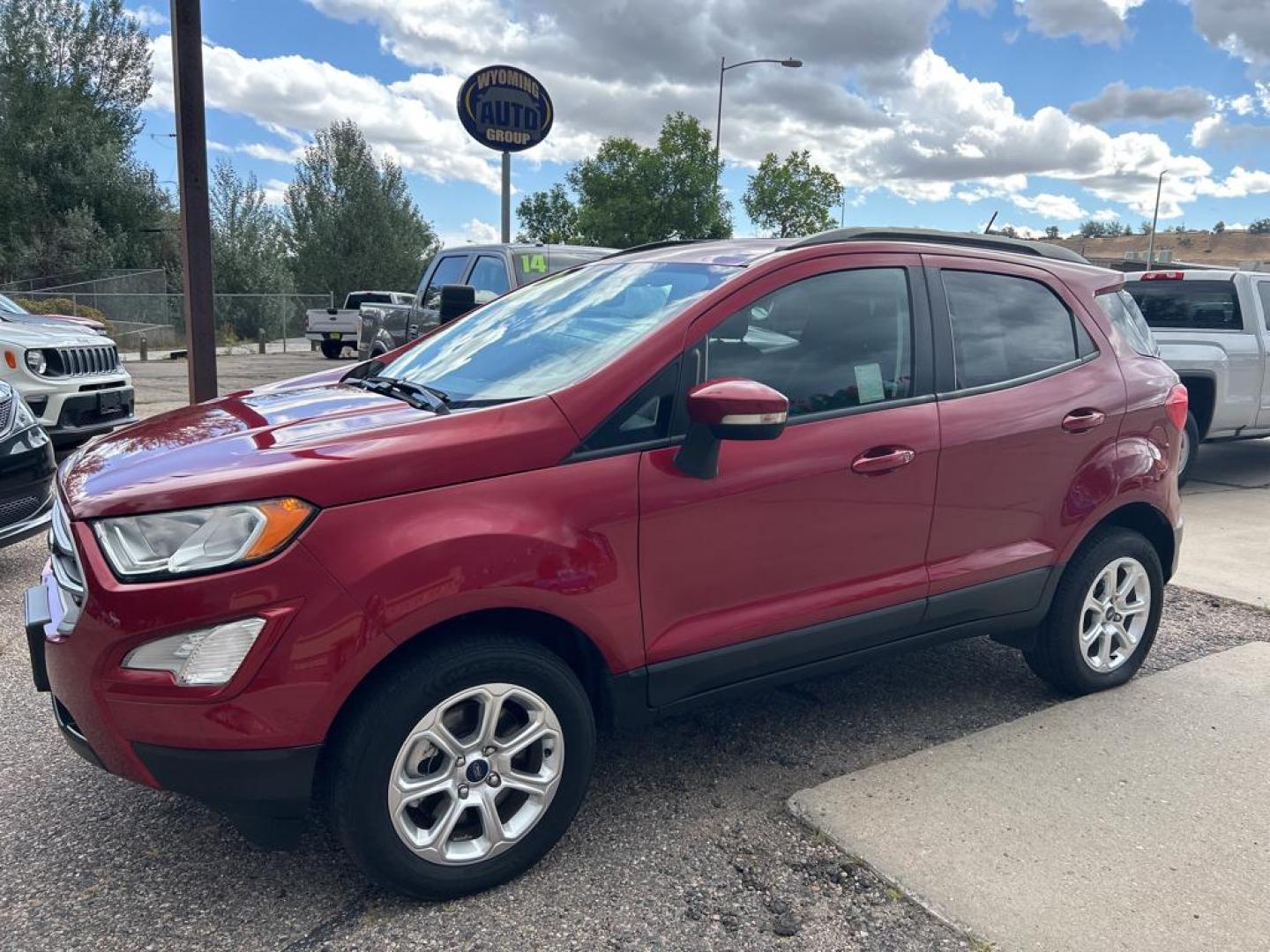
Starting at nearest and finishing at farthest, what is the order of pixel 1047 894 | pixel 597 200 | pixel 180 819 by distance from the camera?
pixel 1047 894 → pixel 180 819 → pixel 597 200

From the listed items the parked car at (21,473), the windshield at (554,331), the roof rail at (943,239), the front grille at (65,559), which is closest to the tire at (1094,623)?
the roof rail at (943,239)

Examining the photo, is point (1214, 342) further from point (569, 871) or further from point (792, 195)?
point (792, 195)

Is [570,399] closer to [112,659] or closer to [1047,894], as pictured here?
[112,659]

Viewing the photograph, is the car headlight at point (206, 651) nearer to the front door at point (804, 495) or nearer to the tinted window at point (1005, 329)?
the front door at point (804, 495)

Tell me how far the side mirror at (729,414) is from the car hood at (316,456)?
342mm

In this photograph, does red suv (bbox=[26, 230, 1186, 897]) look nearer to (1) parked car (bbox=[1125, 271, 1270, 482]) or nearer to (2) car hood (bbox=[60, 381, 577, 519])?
(2) car hood (bbox=[60, 381, 577, 519])

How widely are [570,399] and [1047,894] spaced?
183 cm

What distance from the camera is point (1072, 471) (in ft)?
11.7

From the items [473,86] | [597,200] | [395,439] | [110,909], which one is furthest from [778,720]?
[597,200]

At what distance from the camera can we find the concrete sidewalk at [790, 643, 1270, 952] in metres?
2.52

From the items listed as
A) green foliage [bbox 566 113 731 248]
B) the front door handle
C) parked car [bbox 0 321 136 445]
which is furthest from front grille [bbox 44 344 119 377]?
green foliage [bbox 566 113 731 248]

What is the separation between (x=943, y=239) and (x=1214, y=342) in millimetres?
6316

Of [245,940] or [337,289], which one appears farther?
[337,289]

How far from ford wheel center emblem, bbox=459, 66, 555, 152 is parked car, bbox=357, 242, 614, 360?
197 cm
